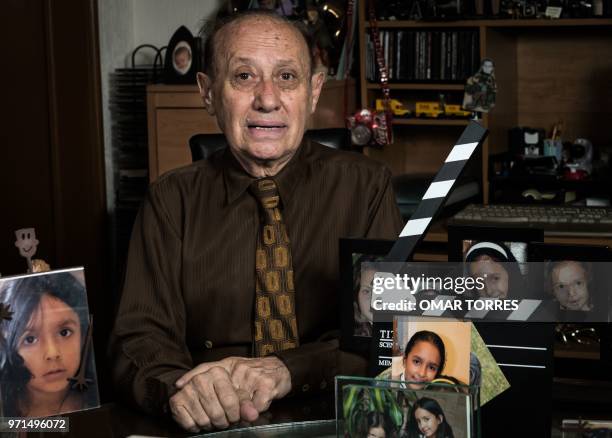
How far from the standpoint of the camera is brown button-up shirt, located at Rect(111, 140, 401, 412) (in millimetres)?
1690

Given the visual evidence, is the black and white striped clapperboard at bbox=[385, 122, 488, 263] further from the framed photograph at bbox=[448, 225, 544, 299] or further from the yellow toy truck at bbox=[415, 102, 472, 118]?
the yellow toy truck at bbox=[415, 102, 472, 118]

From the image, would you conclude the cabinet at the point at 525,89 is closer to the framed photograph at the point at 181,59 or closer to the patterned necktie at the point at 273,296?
the framed photograph at the point at 181,59

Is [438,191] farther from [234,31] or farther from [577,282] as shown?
[234,31]

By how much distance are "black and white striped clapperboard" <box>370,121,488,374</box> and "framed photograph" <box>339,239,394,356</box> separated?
0.21 feet

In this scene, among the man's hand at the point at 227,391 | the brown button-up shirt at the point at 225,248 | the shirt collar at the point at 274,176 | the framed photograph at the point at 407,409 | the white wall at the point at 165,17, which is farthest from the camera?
the white wall at the point at 165,17

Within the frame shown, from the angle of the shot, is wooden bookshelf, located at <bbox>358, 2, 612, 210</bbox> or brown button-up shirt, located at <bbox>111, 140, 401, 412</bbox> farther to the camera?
wooden bookshelf, located at <bbox>358, 2, 612, 210</bbox>

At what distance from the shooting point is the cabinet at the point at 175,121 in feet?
11.0

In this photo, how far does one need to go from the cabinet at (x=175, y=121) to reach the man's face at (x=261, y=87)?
154cm

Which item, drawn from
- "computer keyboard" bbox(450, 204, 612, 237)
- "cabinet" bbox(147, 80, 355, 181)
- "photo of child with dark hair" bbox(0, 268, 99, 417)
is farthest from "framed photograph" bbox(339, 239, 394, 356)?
"cabinet" bbox(147, 80, 355, 181)

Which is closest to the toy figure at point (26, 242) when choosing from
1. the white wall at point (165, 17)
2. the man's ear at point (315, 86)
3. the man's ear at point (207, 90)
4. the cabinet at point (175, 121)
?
the man's ear at point (207, 90)

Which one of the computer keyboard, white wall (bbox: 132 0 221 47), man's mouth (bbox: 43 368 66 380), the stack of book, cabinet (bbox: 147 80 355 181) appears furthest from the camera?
white wall (bbox: 132 0 221 47)

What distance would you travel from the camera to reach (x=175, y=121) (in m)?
3.38

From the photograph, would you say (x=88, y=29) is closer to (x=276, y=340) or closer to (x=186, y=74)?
(x=186, y=74)

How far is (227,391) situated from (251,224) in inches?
19.0
